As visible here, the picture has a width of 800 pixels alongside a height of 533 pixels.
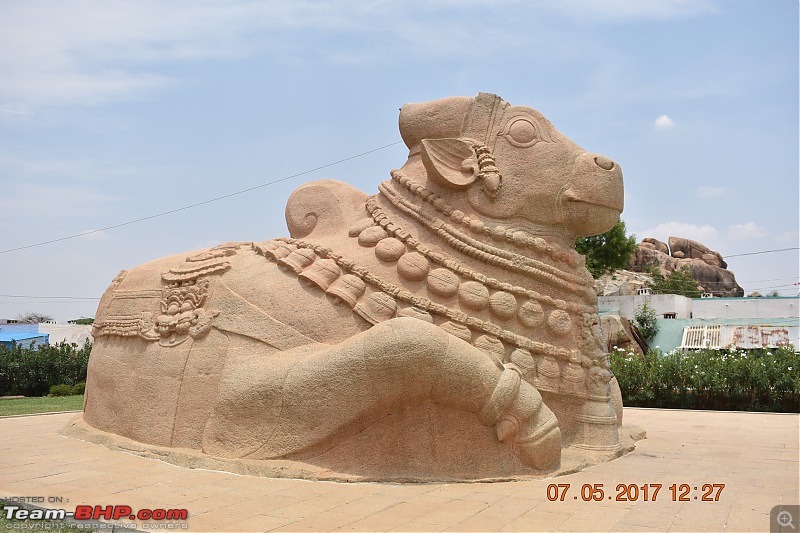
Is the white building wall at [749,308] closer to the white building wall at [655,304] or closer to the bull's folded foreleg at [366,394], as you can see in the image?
the white building wall at [655,304]

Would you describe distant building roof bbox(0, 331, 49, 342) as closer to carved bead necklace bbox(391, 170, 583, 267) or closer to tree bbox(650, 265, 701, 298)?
carved bead necklace bbox(391, 170, 583, 267)

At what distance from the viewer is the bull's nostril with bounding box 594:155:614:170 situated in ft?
18.9

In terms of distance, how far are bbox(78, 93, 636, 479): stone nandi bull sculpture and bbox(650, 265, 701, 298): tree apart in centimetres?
3673

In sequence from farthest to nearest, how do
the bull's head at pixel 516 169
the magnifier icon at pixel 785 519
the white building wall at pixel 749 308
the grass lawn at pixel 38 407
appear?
the white building wall at pixel 749 308 < the grass lawn at pixel 38 407 < the bull's head at pixel 516 169 < the magnifier icon at pixel 785 519

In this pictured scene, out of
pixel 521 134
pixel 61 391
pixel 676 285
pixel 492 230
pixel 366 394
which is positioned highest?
pixel 676 285

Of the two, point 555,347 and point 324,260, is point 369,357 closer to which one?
point 324,260

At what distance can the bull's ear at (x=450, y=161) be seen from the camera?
18.4ft

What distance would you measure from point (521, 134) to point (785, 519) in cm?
337

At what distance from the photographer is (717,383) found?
1194 centimetres

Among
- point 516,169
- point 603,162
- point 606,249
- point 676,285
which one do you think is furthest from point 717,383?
point 676,285

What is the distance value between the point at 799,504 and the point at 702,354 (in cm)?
959

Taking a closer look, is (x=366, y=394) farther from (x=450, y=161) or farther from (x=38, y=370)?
(x=38, y=370)

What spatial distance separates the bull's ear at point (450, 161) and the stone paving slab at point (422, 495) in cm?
241

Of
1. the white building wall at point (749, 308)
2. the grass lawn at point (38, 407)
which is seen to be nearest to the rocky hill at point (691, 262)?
the white building wall at point (749, 308)
